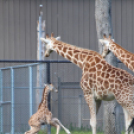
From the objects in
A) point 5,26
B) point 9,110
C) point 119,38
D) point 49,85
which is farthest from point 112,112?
point 5,26

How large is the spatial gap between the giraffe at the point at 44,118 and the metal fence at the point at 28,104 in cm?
35

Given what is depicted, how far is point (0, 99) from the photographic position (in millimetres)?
8258

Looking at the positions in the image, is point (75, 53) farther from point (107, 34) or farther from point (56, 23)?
point (56, 23)

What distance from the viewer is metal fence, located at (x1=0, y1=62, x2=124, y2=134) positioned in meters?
7.90

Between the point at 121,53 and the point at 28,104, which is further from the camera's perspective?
the point at 28,104

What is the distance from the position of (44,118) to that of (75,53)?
153 centimetres

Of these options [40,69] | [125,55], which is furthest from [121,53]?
[40,69]

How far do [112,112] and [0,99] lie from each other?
93.3 inches

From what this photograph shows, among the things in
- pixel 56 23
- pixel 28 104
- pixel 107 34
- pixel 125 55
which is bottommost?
pixel 28 104

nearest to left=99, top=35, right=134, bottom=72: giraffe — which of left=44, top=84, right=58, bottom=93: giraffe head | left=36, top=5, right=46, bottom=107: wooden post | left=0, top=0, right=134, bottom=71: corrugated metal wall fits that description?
left=44, top=84, right=58, bottom=93: giraffe head

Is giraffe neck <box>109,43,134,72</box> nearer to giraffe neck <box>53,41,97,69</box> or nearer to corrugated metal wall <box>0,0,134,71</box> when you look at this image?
giraffe neck <box>53,41,97,69</box>

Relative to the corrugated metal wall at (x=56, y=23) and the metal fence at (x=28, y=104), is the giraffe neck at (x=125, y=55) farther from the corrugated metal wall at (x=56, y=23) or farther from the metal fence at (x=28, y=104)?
the corrugated metal wall at (x=56, y=23)

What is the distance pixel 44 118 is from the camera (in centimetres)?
742

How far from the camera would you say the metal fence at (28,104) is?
311 inches
